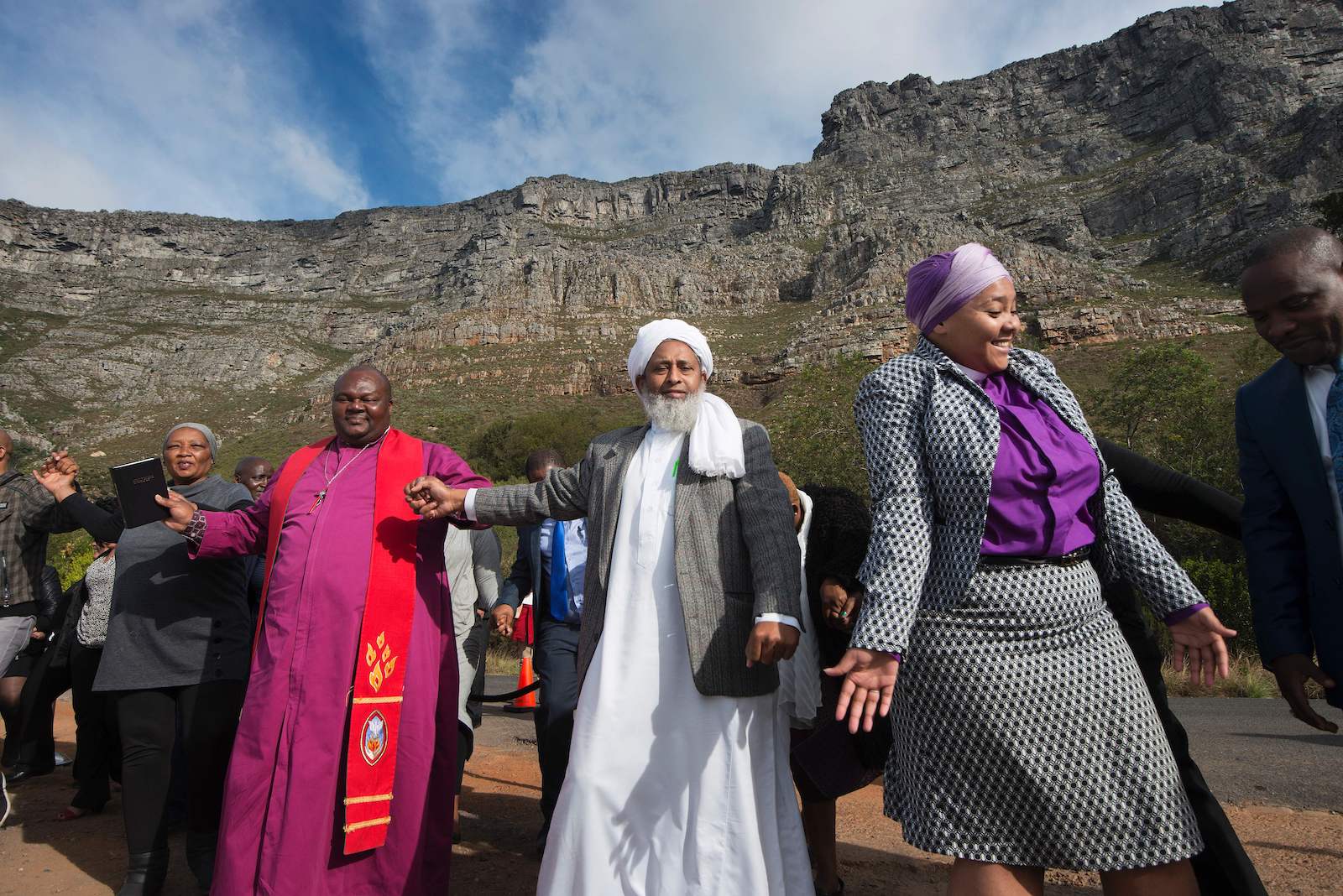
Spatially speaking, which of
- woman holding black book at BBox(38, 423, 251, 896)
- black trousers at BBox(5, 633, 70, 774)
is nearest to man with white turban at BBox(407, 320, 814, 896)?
woman holding black book at BBox(38, 423, 251, 896)

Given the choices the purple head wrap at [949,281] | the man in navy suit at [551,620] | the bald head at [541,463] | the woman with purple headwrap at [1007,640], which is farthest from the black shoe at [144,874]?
the purple head wrap at [949,281]

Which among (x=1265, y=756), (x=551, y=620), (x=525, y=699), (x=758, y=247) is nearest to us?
(x=551, y=620)

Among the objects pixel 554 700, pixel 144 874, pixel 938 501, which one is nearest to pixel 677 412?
pixel 938 501

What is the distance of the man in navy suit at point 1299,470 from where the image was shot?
6.55ft

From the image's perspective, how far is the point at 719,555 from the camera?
2486 millimetres

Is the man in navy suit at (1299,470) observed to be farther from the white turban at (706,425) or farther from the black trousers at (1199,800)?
the white turban at (706,425)

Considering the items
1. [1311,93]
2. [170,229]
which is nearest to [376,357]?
[170,229]

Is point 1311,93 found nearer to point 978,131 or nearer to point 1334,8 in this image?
point 1334,8

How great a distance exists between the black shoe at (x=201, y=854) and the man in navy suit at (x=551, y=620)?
57.3 inches

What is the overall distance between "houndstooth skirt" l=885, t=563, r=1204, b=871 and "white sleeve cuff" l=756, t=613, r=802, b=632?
49 centimetres

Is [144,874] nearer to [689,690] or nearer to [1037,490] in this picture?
[689,690]

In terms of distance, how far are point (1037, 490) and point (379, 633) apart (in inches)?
96.2

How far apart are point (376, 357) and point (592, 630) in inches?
2703

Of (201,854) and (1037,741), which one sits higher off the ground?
(1037,741)
